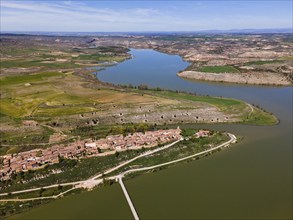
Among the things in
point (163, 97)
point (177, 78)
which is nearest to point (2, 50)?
point (177, 78)

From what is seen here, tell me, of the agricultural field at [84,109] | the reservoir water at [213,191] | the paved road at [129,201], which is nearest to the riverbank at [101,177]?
the paved road at [129,201]

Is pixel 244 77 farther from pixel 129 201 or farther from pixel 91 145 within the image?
pixel 129 201

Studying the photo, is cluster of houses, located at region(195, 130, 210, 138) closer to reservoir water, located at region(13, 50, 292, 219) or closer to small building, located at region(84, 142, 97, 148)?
reservoir water, located at region(13, 50, 292, 219)

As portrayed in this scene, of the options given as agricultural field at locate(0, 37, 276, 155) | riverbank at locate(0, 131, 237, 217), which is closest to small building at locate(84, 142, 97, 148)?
agricultural field at locate(0, 37, 276, 155)

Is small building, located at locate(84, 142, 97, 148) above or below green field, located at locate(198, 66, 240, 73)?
below

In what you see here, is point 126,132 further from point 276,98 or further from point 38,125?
point 276,98
